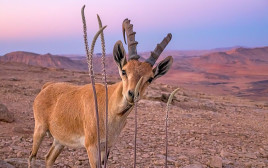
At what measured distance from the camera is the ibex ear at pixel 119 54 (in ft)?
13.8

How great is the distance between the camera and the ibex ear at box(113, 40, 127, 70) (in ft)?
13.8

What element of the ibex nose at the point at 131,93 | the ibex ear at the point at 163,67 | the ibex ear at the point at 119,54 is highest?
the ibex ear at the point at 119,54

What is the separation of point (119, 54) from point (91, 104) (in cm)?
108

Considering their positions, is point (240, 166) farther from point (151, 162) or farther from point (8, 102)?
point (8, 102)

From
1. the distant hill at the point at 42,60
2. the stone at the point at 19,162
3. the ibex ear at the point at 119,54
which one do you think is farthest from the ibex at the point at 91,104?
the distant hill at the point at 42,60

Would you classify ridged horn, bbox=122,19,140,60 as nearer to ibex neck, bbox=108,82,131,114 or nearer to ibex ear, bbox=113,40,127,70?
ibex ear, bbox=113,40,127,70

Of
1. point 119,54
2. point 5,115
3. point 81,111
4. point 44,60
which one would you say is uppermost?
point 44,60

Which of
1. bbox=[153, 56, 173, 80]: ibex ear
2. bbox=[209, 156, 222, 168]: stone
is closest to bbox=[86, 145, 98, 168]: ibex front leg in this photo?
bbox=[153, 56, 173, 80]: ibex ear

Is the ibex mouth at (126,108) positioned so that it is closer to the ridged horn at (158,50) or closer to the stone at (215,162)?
the ridged horn at (158,50)

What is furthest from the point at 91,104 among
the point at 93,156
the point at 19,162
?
the point at 19,162

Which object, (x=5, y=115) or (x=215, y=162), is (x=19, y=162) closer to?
(x=5, y=115)

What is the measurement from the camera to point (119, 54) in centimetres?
439

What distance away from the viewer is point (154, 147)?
8188mm

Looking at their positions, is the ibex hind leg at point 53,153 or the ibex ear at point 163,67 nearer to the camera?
the ibex ear at point 163,67
